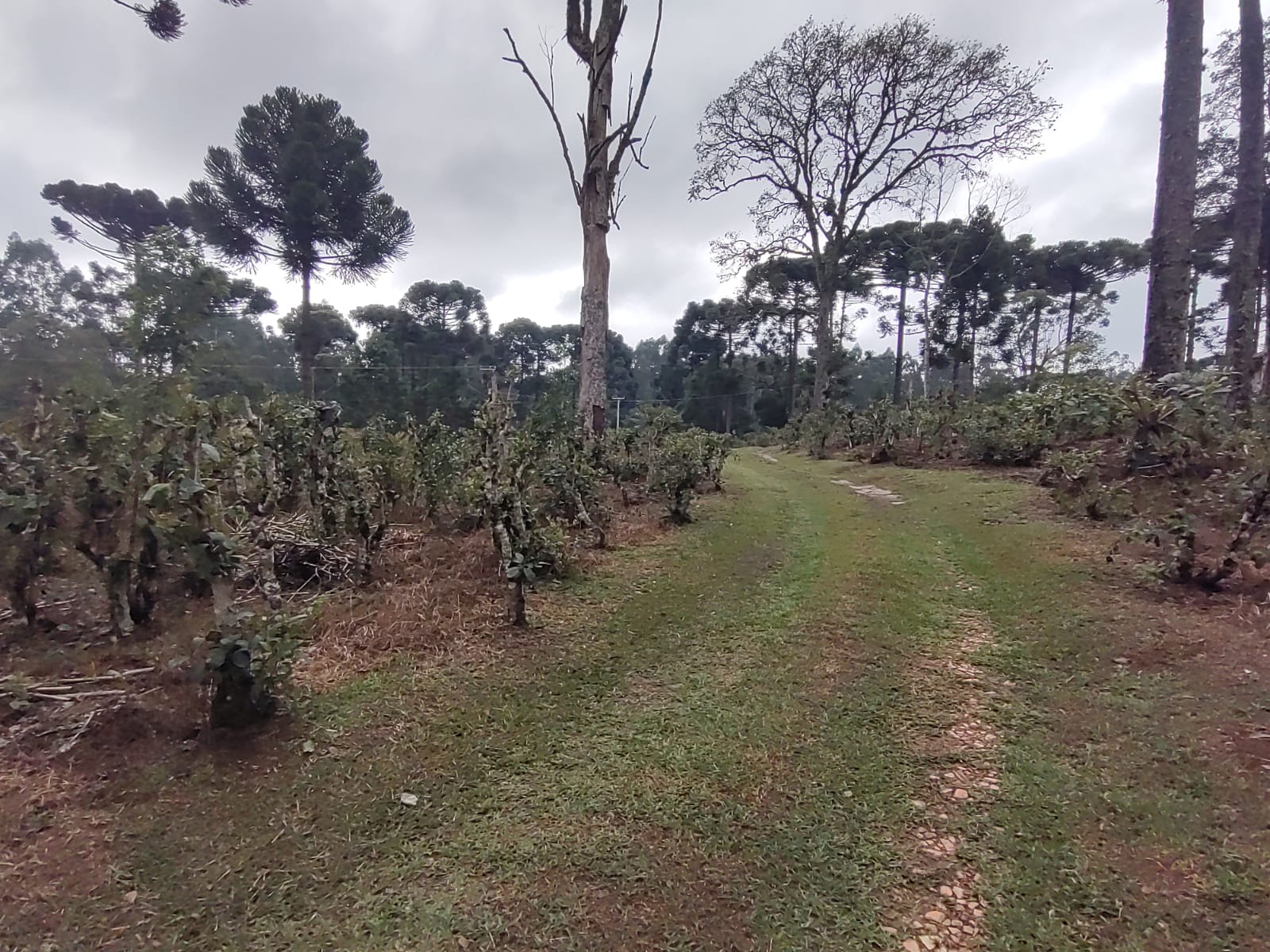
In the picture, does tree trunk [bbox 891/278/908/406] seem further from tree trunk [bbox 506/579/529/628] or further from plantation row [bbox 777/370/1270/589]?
tree trunk [bbox 506/579/529/628]

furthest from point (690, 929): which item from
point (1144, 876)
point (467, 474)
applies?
point (467, 474)

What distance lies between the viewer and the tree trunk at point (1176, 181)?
543 centimetres

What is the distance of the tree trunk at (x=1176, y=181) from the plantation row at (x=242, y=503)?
17.6ft

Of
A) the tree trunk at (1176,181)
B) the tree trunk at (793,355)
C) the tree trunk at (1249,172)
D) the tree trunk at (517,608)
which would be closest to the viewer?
the tree trunk at (517,608)

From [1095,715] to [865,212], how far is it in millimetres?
17403

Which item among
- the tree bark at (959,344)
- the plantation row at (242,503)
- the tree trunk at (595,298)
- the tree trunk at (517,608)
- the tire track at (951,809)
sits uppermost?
the tree bark at (959,344)

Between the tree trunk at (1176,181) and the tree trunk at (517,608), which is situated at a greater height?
the tree trunk at (1176,181)

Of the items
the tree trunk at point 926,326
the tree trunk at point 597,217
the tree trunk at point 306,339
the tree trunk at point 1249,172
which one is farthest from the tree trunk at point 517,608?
the tree trunk at point 926,326

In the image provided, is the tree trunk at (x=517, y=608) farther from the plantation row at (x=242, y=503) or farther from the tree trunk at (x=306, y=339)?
the tree trunk at (x=306, y=339)

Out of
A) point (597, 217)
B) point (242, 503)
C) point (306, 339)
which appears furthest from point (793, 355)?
point (242, 503)

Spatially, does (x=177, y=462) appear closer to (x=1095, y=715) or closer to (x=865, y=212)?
(x=1095, y=715)

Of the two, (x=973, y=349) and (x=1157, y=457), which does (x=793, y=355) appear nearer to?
(x=973, y=349)

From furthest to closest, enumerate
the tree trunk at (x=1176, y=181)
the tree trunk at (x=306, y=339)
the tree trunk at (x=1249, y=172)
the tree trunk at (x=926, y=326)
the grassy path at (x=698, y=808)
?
the tree trunk at (x=926, y=326) < the tree trunk at (x=306, y=339) < the tree trunk at (x=1249, y=172) < the tree trunk at (x=1176, y=181) < the grassy path at (x=698, y=808)

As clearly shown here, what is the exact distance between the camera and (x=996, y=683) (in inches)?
99.8
